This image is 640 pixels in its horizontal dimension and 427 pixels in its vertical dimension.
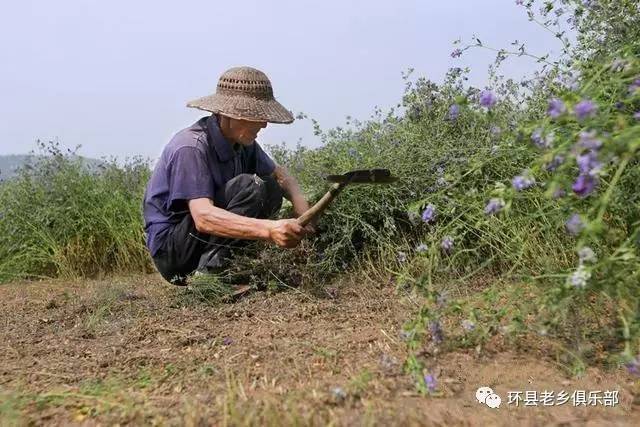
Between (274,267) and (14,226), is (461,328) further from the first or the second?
(14,226)

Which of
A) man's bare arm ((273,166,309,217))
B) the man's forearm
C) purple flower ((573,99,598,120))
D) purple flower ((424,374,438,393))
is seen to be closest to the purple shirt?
the man's forearm

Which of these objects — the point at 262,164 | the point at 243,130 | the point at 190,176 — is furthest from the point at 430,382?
the point at 262,164

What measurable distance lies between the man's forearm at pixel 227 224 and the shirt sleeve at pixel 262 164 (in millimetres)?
637

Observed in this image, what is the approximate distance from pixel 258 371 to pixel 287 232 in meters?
0.90

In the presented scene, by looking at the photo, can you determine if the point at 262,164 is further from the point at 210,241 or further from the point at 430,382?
→ the point at 430,382

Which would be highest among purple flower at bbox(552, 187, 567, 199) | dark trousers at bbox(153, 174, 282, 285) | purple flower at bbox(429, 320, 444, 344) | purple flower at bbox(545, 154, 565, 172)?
purple flower at bbox(545, 154, 565, 172)

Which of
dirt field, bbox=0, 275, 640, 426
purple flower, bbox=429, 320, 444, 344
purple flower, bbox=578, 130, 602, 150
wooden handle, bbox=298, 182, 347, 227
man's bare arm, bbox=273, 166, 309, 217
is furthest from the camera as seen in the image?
man's bare arm, bbox=273, 166, 309, 217

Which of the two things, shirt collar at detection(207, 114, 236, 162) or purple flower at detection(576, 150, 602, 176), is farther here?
shirt collar at detection(207, 114, 236, 162)

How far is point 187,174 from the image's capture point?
10.1ft

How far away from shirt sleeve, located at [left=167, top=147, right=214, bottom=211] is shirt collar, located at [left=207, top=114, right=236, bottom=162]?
0.51ft

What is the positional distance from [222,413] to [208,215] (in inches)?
56.9

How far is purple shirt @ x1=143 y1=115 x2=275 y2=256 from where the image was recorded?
10.1 feet

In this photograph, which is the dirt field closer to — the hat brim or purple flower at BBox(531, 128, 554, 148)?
purple flower at BBox(531, 128, 554, 148)

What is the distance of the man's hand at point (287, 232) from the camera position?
2.84 metres
